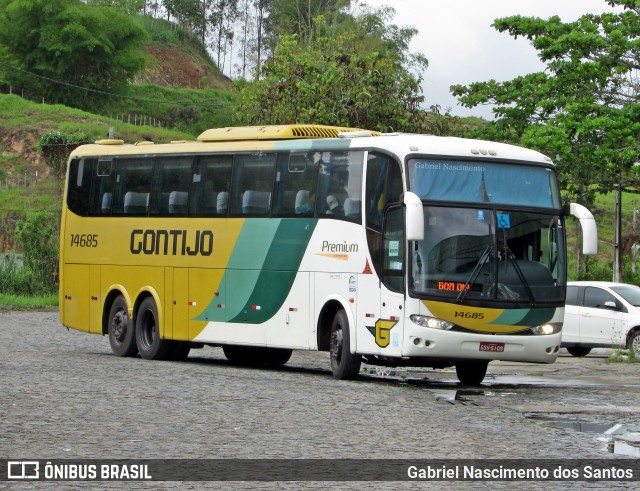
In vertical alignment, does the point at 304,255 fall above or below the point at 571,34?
below

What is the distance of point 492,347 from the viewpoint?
19.3m

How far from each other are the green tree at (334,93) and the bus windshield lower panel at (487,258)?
2101cm

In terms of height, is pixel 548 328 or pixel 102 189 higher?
pixel 102 189

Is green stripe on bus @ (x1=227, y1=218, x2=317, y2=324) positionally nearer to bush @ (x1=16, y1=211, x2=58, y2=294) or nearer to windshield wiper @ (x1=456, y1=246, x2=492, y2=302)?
windshield wiper @ (x1=456, y1=246, x2=492, y2=302)

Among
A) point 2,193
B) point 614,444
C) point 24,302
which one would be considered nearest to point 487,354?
point 614,444

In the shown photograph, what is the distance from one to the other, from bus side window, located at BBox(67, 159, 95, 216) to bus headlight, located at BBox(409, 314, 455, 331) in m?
10.1

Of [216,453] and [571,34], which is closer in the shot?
[216,453]

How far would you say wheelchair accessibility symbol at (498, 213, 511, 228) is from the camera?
1948 centimetres

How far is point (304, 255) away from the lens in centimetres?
2162

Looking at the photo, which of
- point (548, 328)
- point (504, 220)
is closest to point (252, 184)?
point (504, 220)

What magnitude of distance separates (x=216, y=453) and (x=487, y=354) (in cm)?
859

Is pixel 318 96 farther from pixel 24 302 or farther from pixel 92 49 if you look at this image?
pixel 92 49

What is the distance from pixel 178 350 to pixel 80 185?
14.0ft

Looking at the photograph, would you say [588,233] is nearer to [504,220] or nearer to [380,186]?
[504,220]
